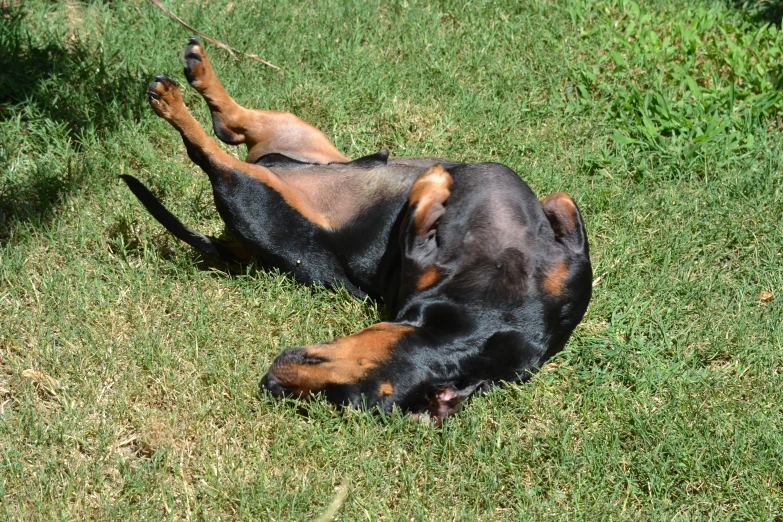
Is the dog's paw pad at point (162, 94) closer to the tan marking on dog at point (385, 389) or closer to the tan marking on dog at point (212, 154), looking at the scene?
the tan marking on dog at point (212, 154)

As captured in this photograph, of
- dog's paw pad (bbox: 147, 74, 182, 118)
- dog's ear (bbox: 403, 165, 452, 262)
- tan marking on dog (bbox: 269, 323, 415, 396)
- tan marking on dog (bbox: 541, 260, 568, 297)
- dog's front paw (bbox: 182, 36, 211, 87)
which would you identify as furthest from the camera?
dog's front paw (bbox: 182, 36, 211, 87)

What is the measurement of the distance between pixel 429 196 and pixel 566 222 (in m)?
0.64

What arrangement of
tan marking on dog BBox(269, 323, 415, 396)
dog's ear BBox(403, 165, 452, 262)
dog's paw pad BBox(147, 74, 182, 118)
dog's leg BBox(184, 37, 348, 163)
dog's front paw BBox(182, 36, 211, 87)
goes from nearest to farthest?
1. tan marking on dog BBox(269, 323, 415, 396)
2. dog's ear BBox(403, 165, 452, 262)
3. dog's paw pad BBox(147, 74, 182, 118)
4. dog's front paw BBox(182, 36, 211, 87)
5. dog's leg BBox(184, 37, 348, 163)

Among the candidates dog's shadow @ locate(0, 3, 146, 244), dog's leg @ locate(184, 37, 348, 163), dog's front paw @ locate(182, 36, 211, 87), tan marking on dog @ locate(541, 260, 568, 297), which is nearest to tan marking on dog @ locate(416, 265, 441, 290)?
tan marking on dog @ locate(541, 260, 568, 297)

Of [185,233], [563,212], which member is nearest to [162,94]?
[185,233]

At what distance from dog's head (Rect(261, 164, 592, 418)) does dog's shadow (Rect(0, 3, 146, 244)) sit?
2.06 m

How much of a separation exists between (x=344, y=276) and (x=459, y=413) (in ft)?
3.14

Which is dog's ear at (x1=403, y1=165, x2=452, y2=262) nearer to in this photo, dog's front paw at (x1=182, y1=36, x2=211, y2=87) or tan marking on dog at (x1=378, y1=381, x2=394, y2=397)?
tan marking on dog at (x1=378, y1=381, x2=394, y2=397)

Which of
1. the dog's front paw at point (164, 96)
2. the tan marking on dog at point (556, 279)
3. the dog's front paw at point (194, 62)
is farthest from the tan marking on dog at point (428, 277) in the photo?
the dog's front paw at point (194, 62)

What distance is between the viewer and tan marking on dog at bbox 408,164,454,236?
392cm

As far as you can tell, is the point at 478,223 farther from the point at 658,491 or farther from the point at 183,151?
the point at 183,151

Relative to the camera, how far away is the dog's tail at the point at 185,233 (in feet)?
13.9

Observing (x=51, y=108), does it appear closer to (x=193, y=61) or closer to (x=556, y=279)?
(x=193, y=61)

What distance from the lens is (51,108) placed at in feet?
17.1
